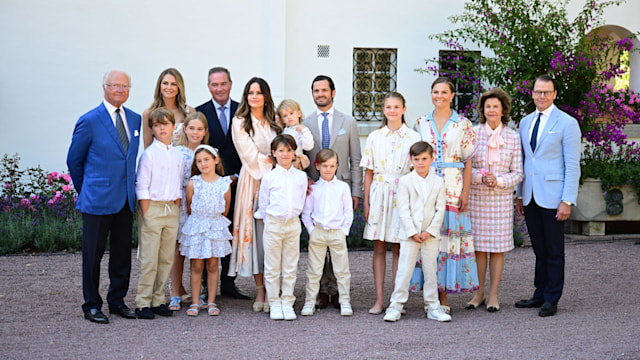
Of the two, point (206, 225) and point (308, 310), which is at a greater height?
point (206, 225)

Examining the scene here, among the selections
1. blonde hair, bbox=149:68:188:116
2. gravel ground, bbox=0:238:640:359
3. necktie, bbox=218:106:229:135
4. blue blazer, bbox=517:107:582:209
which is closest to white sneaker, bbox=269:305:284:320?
gravel ground, bbox=0:238:640:359

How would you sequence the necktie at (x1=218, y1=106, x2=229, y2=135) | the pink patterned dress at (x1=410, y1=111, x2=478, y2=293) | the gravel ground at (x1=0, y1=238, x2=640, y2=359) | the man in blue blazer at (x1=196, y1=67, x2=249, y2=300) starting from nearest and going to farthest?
the gravel ground at (x1=0, y1=238, x2=640, y2=359), the pink patterned dress at (x1=410, y1=111, x2=478, y2=293), the man in blue blazer at (x1=196, y1=67, x2=249, y2=300), the necktie at (x1=218, y1=106, x2=229, y2=135)

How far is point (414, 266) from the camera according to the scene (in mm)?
5512

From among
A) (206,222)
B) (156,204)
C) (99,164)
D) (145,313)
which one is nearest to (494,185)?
(206,222)

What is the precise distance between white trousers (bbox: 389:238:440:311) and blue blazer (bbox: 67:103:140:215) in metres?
2.26

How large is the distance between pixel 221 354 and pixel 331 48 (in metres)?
7.03

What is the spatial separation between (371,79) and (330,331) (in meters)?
6.51

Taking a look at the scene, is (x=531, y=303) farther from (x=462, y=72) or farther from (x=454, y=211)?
(x=462, y=72)

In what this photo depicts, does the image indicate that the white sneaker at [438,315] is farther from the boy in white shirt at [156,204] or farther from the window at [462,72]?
the window at [462,72]

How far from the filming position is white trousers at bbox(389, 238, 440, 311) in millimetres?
5434

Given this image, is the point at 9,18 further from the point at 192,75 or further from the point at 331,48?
the point at 331,48

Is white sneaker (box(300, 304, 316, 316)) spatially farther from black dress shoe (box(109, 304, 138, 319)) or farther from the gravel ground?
black dress shoe (box(109, 304, 138, 319))

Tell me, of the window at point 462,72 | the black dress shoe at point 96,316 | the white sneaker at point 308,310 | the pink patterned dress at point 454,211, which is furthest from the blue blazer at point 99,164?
the window at point 462,72

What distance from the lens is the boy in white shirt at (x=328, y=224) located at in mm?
5578
